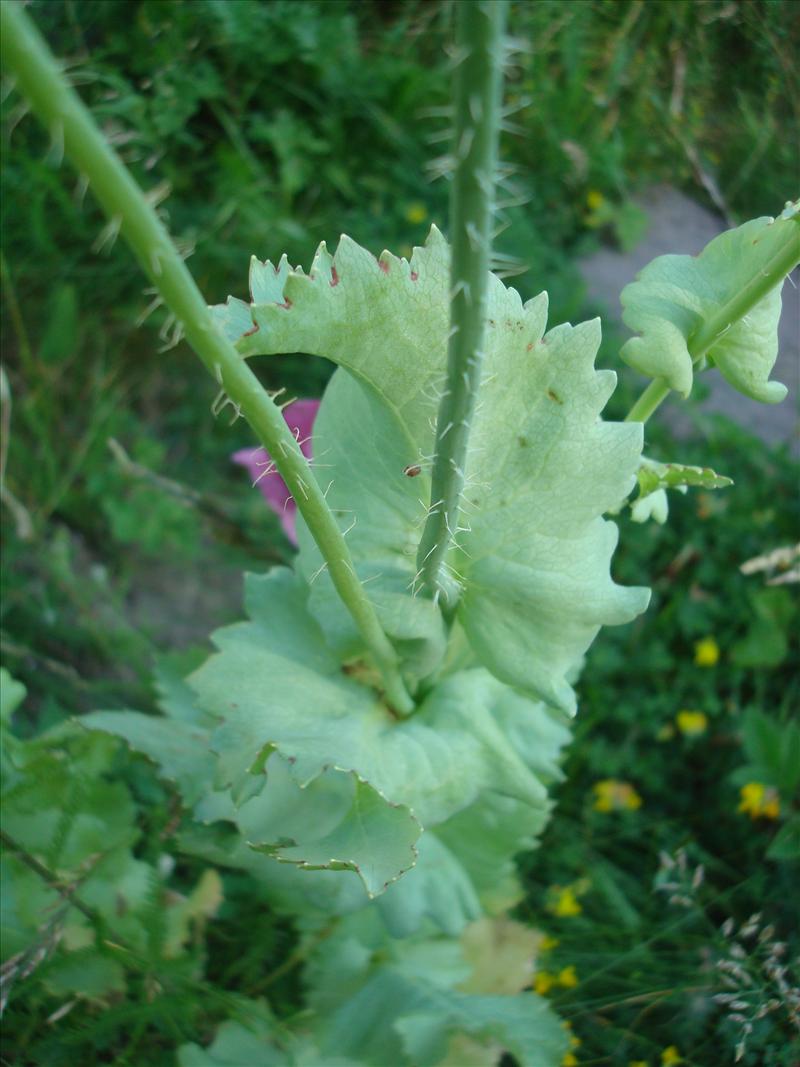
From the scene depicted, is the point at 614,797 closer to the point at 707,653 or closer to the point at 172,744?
the point at 707,653

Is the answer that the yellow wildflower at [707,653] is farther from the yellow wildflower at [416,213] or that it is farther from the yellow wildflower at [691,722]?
the yellow wildflower at [416,213]

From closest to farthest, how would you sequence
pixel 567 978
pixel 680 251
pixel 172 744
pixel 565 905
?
pixel 172 744 < pixel 567 978 < pixel 565 905 < pixel 680 251

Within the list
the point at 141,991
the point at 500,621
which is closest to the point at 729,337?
the point at 500,621

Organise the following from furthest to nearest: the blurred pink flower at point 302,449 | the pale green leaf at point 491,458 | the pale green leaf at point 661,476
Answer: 1. the blurred pink flower at point 302,449
2. the pale green leaf at point 661,476
3. the pale green leaf at point 491,458

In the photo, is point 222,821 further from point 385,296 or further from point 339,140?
point 339,140

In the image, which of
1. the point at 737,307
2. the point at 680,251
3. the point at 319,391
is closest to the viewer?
the point at 737,307

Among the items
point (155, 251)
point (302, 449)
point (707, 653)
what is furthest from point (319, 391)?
point (155, 251)

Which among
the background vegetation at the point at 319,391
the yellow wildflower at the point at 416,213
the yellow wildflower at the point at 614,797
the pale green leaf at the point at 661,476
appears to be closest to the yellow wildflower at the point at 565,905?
the background vegetation at the point at 319,391

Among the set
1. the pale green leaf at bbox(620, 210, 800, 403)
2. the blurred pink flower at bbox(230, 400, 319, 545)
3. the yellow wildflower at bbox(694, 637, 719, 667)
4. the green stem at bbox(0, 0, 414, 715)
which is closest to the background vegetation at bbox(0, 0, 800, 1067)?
the yellow wildflower at bbox(694, 637, 719, 667)

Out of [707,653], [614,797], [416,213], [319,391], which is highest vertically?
[416,213]
